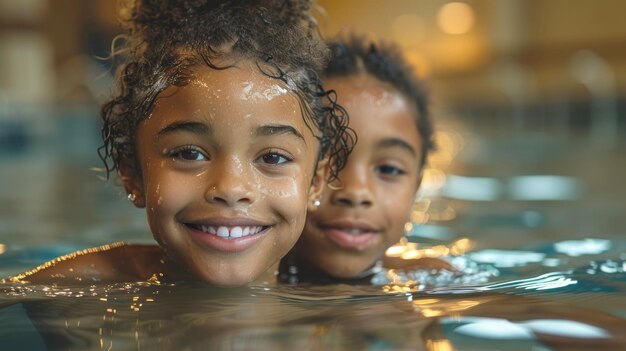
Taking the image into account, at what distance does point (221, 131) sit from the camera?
5.85 feet

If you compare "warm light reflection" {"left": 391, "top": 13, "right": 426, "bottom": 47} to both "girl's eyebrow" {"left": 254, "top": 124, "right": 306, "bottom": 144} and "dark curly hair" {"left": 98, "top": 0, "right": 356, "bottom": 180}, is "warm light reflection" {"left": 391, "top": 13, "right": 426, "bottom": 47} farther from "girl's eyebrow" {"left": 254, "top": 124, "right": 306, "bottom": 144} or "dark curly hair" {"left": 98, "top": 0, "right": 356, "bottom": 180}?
"girl's eyebrow" {"left": 254, "top": 124, "right": 306, "bottom": 144}

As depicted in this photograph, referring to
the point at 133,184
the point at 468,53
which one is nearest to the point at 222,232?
the point at 133,184

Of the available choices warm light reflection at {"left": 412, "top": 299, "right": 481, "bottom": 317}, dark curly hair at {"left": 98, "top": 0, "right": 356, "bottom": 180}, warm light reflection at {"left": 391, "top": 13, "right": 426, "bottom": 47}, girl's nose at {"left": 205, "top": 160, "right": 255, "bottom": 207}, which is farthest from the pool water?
warm light reflection at {"left": 391, "top": 13, "right": 426, "bottom": 47}

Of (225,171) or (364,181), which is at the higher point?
(364,181)

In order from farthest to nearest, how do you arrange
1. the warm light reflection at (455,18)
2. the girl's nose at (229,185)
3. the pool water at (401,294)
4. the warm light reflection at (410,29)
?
1. the warm light reflection at (410,29)
2. the warm light reflection at (455,18)
3. the girl's nose at (229,185)
4. the pool water at (401,294)

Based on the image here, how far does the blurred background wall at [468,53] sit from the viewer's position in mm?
12477

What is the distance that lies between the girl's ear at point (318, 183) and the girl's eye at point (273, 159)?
0.20 m

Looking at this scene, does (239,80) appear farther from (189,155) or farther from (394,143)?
(394,143)

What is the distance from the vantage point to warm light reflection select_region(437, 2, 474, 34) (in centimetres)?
1652

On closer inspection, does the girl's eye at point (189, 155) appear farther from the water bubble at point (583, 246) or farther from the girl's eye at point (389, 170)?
the water bubble at point (583, 246)

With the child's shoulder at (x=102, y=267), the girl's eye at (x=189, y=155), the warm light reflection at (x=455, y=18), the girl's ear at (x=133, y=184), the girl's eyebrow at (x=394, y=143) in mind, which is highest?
the warm light reflection at (x=455, y=18)

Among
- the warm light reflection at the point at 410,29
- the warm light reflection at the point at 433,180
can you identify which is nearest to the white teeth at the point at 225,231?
the warm light reflection at the point at 433,180

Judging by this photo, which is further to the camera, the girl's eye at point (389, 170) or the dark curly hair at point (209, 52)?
the girl's eye at point (389, 170)

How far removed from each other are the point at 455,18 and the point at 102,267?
15.5 m
